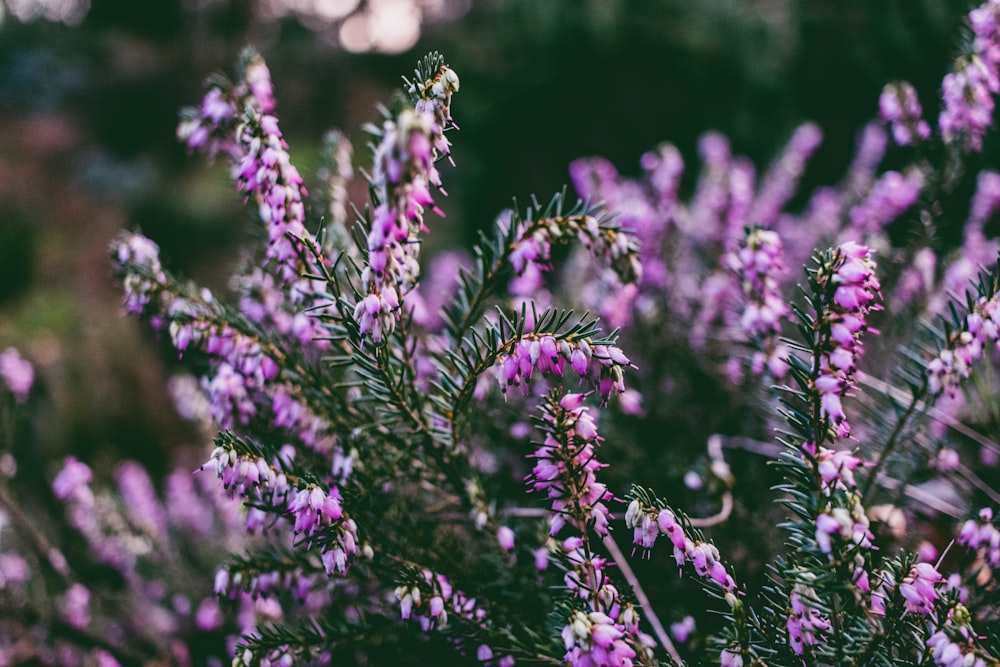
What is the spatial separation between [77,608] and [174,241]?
5.64 meters

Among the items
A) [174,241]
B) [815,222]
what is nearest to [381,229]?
[815,222]

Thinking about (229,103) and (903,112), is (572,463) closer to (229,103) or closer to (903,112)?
(229,103)

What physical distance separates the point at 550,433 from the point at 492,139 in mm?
5397

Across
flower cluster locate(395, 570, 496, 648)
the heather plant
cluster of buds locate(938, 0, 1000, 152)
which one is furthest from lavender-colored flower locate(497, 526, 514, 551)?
cluster of buds locate(938, 0, 1000, 152)

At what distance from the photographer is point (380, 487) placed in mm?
1570

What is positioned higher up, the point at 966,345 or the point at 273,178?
the point at 273,178

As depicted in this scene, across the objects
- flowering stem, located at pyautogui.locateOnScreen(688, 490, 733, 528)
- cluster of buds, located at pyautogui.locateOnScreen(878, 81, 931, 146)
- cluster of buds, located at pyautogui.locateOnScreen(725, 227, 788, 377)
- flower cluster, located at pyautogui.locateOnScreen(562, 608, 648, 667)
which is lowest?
flower cluster, located at pyautogui.locateOnScreen(562, 608, 648, 667)

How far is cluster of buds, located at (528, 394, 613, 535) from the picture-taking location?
1136 mm

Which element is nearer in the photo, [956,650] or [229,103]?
[956,650]

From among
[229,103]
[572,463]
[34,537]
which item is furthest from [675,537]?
[34,537]

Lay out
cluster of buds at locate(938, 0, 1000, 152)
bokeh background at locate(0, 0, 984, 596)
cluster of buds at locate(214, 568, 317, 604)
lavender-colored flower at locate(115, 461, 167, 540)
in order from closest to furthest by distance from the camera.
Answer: cluster of buds at locate(214, 568, 317, 604), cluster of buds at locate(938, 0, 1000, 152), lavender-colored flower at locate(115, 461, 167, 540), bokeh background at locate(0, 0, 984, 596)

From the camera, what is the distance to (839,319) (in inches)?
43.2

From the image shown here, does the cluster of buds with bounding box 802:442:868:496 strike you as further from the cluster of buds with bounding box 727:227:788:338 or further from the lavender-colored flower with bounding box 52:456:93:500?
the lavender-colored flower with bounding box 52:456:93:500

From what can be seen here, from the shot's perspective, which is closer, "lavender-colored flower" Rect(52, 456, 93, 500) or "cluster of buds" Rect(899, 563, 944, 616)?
"cluster of buds" Rect(899, 563, 944, 616)
